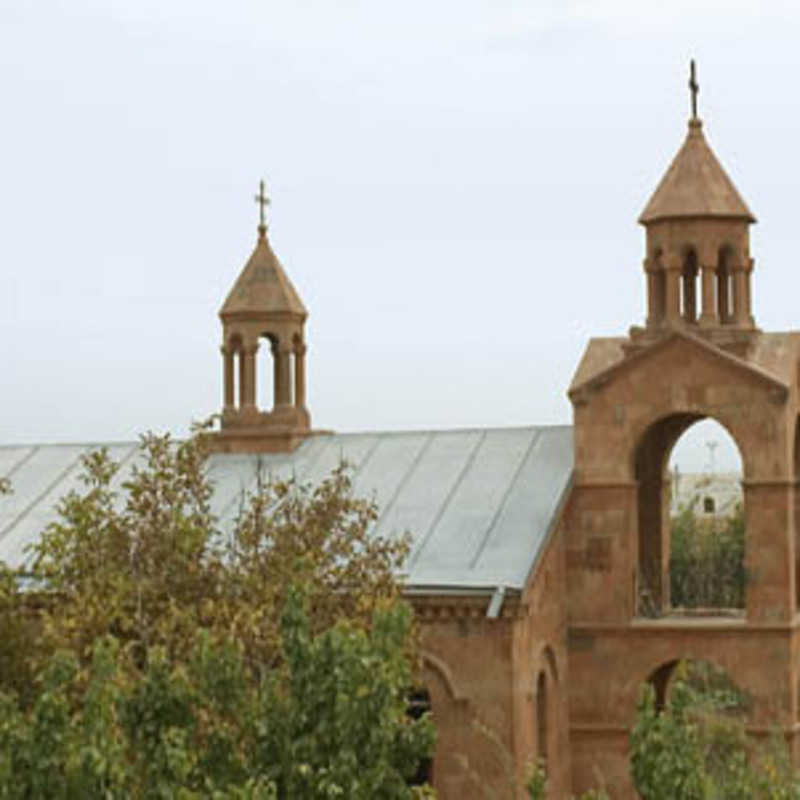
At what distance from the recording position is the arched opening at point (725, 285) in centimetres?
2502

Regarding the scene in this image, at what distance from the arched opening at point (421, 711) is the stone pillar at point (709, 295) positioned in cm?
690

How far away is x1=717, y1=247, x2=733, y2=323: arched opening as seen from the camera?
25016 millimetres

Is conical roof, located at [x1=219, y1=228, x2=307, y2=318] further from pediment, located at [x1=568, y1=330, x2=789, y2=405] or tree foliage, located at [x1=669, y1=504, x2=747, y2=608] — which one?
tree foliage, located at [x1=669, y1=504, x2=747, y2=608]

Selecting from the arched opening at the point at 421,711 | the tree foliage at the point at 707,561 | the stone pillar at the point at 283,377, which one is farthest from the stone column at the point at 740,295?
the tree foliage at the point at 707,561

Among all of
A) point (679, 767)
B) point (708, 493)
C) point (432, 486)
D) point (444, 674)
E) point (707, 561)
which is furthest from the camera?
point (708, 493)

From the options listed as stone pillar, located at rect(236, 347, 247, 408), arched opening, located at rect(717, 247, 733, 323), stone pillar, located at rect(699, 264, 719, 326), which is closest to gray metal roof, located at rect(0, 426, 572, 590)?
stone pillar, located at rect(236, 347, 247, 408)

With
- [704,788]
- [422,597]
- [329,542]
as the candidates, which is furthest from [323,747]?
[422,597]

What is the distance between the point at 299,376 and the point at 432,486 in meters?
5.06

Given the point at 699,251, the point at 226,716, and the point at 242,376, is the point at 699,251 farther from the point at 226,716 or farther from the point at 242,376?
the point at 226,716

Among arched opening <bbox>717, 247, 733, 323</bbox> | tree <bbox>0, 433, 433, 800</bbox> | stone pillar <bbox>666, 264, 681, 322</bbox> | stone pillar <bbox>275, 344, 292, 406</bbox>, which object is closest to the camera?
tree <bbox>0, 433, 433, 800</bbox>

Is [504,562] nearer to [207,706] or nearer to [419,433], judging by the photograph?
[419,433]

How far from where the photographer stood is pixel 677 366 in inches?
957

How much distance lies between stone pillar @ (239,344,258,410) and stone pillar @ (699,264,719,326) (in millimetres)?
8625

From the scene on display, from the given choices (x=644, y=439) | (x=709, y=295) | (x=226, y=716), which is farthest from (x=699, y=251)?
(x=226, y=716)
